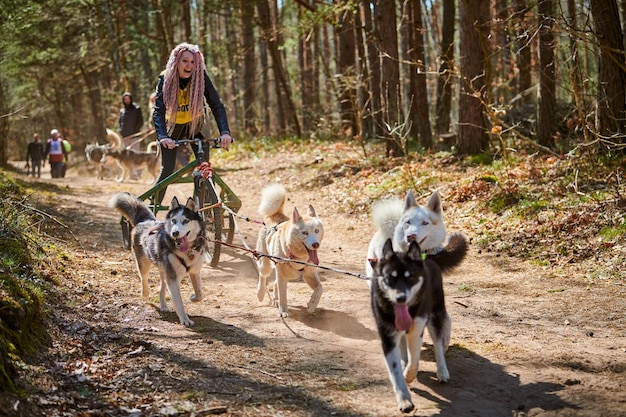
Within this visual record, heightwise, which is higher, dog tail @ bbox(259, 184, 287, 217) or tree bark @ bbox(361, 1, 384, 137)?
tree bark @ bbox(361, 1, 384, 137)

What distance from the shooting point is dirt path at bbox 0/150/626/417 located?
12.9 ft

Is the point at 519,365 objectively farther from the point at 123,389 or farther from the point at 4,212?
the point at 4,212

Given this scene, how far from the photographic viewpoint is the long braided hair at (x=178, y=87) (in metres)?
7.01

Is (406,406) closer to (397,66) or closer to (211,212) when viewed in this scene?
(211,212)

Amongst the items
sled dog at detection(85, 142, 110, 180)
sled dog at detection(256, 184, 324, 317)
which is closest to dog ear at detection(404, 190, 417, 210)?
sled dog at detection(256, 184, 324, 317)

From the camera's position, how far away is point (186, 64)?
276 inches

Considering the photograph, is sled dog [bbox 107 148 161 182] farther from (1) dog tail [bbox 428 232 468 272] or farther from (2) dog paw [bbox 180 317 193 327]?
(1) dog tail [bbox 428 232 468 272]

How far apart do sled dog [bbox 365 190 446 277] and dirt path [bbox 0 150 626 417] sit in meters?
0.85

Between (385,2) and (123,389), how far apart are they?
12.3 metres

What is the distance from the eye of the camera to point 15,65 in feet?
84.2

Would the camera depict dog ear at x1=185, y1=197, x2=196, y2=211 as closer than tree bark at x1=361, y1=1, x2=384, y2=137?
Yes

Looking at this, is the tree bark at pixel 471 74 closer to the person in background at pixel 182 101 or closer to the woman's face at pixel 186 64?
the person in background at pixel 182 101

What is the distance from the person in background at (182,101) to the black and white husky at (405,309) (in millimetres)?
3312

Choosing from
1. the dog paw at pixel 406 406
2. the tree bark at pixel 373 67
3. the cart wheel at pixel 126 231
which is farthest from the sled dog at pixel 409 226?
the tree bark at pixel 373 67
